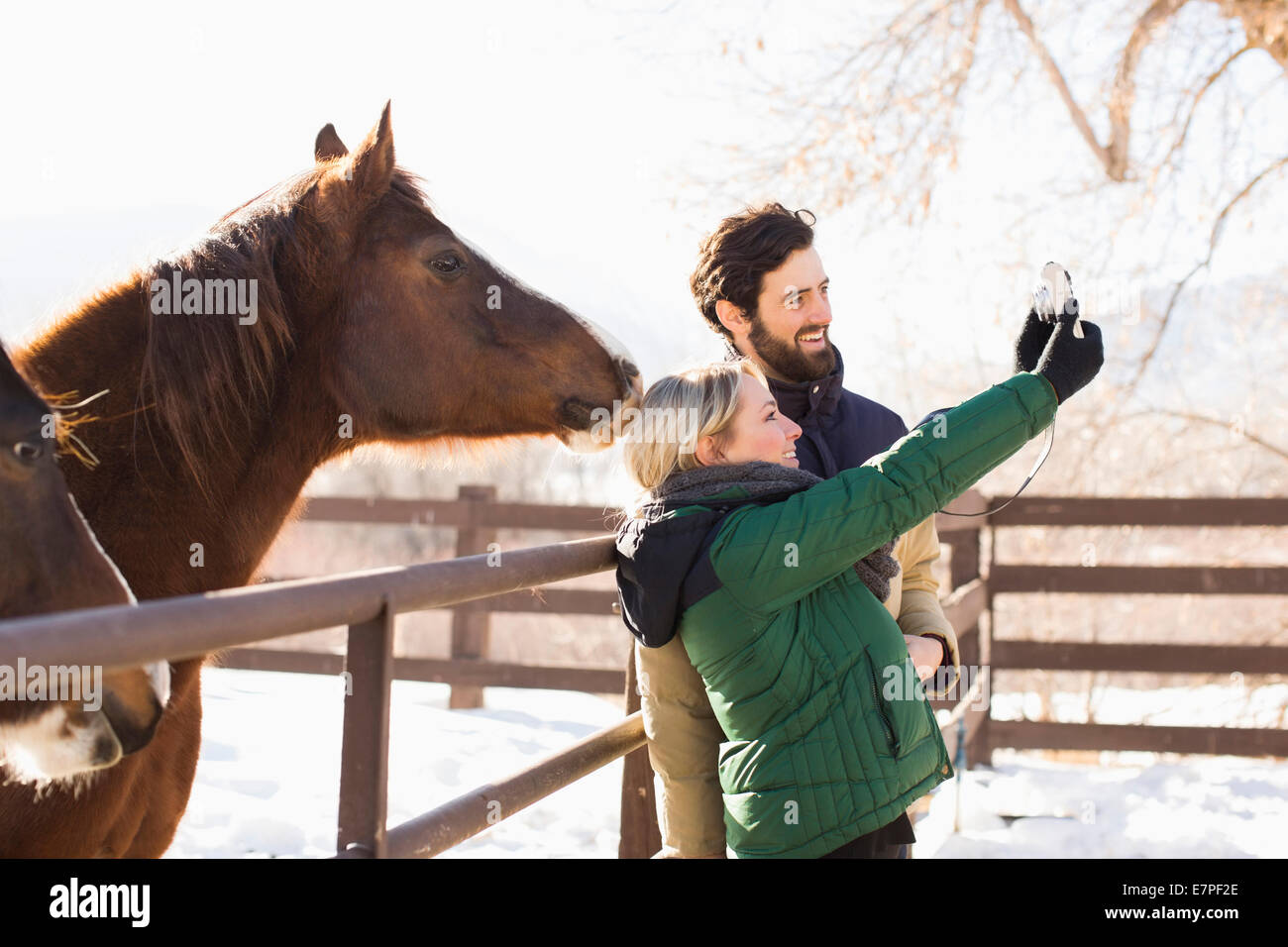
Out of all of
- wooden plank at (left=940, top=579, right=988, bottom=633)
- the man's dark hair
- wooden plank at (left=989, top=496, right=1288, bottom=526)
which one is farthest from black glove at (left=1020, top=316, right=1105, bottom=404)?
wooden plank at (left=989, top=496, right=1288, bottom=526)

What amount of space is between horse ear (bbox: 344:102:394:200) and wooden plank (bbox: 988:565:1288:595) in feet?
18.7

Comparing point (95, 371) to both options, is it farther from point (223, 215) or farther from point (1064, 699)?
point (1064, 699)

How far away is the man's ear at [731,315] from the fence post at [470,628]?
4984mm

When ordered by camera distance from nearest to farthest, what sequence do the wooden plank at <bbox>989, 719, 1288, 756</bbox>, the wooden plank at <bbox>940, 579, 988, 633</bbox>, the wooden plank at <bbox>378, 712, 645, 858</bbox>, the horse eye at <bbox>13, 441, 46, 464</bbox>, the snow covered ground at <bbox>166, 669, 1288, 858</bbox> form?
the wooden plank at <bbox>378, 712, 645, 858</bbox>, the horse eye at <bbox>13, 441, 46, 464</bbox>, the snow covered ground at <bbox>166, 669, 1288, 858</bbox>, the wooden plank at <bbox>940, 579, 988, 633</bbox>, the wooden plank at <bbox>989, 719, 1288, 756</bbox>

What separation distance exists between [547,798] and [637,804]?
3050 millimetres

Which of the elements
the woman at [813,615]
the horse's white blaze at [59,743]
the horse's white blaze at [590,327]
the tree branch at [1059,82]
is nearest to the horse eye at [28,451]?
the horse's white blaze at [59,743]

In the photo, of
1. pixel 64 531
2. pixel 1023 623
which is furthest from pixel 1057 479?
pixel 64 531

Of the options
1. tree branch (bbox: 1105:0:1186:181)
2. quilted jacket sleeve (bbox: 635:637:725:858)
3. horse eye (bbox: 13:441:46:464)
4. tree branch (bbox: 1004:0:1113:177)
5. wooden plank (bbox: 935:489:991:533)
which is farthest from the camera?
tree branch (bbox: 1004:0:1113:177)

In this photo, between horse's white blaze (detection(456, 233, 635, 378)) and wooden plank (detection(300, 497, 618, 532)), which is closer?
horse's white blaze (detection(456, 233, 635, 378))

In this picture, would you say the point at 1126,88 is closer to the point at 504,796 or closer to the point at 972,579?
the point at 972,579

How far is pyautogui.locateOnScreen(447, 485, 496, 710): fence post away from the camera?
738cm

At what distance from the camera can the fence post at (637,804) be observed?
8.29 ft

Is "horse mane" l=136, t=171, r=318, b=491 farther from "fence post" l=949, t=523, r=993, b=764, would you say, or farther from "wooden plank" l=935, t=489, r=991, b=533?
"fence post" l=949, t=523, r=993, b=764

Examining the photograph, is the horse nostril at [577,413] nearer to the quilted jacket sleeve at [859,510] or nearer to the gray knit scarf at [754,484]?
the gray knit scarf at [754,484]
